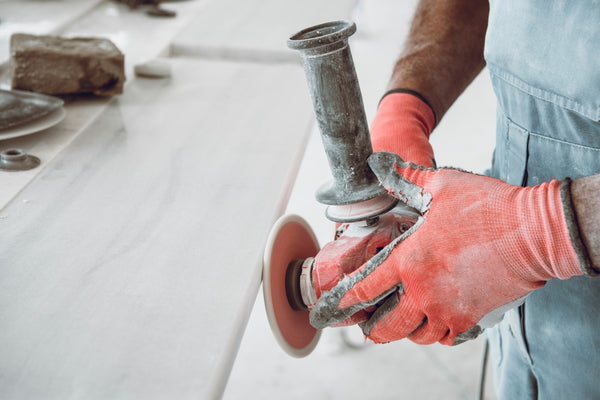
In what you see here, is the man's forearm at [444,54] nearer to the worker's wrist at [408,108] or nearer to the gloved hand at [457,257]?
the worker's wrist at [408,108]

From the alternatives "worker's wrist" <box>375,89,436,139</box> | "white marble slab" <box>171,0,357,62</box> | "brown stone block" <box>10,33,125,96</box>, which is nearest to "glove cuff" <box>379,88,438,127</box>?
"worker's wrist" <box>375,89,436,139</box>

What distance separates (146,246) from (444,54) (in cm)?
83

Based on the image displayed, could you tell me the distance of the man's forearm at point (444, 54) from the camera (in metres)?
1.34

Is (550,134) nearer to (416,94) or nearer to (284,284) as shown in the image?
(416,94)

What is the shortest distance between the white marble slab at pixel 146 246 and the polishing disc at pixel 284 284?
0.10 ft

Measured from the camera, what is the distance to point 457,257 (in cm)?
85

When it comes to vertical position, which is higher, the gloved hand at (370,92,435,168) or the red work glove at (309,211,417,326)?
the gloved hand at (370,92,435,168)

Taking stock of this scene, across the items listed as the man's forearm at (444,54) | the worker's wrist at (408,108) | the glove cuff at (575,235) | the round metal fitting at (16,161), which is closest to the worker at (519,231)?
the glove cuff at (575,235)

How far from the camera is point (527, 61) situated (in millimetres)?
936

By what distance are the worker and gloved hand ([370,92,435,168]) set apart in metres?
0.02

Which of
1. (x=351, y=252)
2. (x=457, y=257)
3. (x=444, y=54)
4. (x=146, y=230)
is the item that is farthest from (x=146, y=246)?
(x=444, y=54)

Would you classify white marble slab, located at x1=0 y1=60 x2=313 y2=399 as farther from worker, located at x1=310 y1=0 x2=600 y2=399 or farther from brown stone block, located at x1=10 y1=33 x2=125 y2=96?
worker, located at x1=310 y1=0 x2=600 y2=399

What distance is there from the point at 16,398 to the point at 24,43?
1.07 metres

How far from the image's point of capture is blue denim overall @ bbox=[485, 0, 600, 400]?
860 mm
